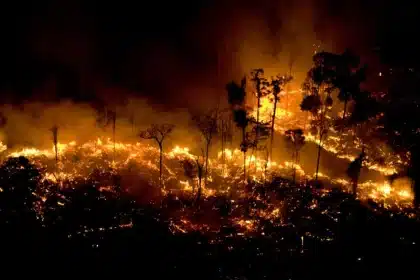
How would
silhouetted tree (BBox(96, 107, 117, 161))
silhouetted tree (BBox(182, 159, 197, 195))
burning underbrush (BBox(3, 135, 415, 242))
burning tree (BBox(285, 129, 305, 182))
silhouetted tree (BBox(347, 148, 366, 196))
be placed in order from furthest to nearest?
silhouetted tree (BBox(96, 107, 117, 161)), burning tree (BBox(285, 129, 305, 182)), silhouetted tree (BBox(182, 159, 197, 195)), silhouetted tree (BBox(347, 148, 366, 196)), burning underbrush (BBox(3, 135, 415, 242))

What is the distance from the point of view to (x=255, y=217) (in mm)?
30219

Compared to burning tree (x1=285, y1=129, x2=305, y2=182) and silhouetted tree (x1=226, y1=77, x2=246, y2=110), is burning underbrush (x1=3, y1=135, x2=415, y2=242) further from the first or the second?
silhouetted tree (x1=226, y1=77, x2=246, y2=110)

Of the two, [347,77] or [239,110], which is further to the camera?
[239,110]

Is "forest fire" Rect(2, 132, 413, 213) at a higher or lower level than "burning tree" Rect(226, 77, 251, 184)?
lower

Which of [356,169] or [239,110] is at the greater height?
[239,110]

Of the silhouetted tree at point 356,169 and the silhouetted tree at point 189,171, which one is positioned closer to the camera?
the silhouetted tree at point 356,169

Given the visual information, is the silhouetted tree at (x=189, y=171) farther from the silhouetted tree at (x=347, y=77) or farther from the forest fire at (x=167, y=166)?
the silhouetted tree at (x=347, y=77)

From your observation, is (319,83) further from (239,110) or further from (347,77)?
(239,110)

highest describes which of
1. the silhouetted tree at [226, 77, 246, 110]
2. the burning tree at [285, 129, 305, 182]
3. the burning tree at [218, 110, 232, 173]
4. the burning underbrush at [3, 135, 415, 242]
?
the silhouetted tree at [226, 77, 246, 110]

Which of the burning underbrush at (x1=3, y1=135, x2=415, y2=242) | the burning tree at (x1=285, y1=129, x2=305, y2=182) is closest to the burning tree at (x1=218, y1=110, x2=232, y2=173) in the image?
the burning underbrush at (x1=3, y1=135, x2=415, y2=242)

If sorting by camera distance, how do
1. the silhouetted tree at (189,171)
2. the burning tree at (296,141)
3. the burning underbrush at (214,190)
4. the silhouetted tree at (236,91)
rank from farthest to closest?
the silhouetted tree at (236,91)
the burning tree at (296,141)
the silhouetted tree at (189,171)
the burning underbrush at (214,190)

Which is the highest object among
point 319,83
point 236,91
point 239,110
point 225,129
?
point 319,83

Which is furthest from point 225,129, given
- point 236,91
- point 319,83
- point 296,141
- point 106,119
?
point 106,119

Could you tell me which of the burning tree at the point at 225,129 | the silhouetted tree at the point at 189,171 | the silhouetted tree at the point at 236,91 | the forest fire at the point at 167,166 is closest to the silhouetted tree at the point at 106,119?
the forest fire at the point at 167,166
